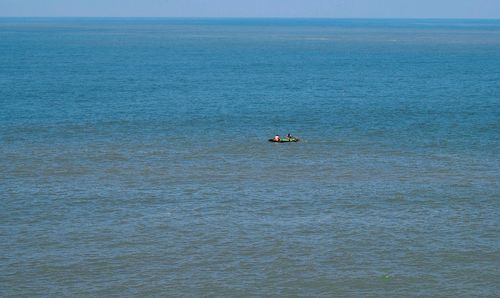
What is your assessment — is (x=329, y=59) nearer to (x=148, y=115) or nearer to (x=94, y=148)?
(x=148, y=115)

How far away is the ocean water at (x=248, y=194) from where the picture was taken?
4469cm

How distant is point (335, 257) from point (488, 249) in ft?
30.5

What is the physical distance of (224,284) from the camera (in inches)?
1718

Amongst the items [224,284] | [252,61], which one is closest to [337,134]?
[224,284]

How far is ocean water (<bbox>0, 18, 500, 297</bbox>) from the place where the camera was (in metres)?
44.7

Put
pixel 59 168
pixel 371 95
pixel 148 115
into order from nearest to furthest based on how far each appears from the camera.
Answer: pixel 59 168, pixel 148 115, pixel 371 95

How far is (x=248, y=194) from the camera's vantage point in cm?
6006

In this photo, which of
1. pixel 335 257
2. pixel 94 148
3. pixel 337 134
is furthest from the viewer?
pixel 337 134

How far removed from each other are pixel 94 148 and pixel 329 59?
116 m

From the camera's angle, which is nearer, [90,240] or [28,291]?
[28,291]

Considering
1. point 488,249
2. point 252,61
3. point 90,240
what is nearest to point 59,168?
point 90,240

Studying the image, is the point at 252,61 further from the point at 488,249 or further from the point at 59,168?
the point at 488,249

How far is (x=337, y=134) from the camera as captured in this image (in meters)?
83.4

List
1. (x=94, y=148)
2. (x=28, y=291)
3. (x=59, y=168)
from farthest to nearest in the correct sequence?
(x=94, y=148) < (x=59, y=168) < (x=28, y=291)
